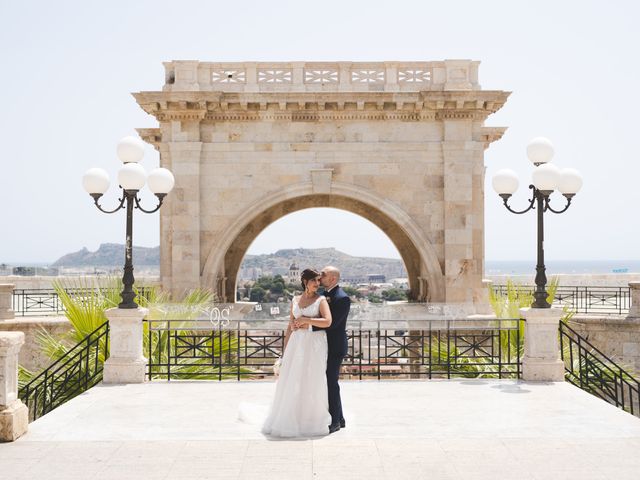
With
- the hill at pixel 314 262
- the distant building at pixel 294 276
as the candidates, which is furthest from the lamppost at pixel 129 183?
the hill at pixel 314 262

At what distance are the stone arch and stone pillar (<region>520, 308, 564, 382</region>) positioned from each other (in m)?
7.51

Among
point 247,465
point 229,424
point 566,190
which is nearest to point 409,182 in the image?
point 566,190

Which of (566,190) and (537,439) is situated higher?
(566,190)

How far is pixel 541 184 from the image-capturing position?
11070 mm

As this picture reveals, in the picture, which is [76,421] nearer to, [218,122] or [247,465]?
[247,465]

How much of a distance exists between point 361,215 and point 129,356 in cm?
1234

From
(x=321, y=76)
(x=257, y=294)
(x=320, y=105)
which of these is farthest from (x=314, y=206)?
(x=257, y=294)

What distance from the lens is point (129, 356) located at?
10.5 m

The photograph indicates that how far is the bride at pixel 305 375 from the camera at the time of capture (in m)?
7.47

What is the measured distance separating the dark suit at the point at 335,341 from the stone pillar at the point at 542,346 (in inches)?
159

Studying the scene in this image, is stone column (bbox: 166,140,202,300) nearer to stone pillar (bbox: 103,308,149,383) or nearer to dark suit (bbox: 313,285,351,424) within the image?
stone pillar (bbox: 103,308,149,383)

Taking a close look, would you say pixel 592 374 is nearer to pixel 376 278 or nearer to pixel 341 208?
pixel 341 208

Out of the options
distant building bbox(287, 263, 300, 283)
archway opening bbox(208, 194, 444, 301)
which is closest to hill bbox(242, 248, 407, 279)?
distant building bbox(287, 263, 300, 283)

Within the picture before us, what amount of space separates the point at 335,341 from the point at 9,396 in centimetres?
330
